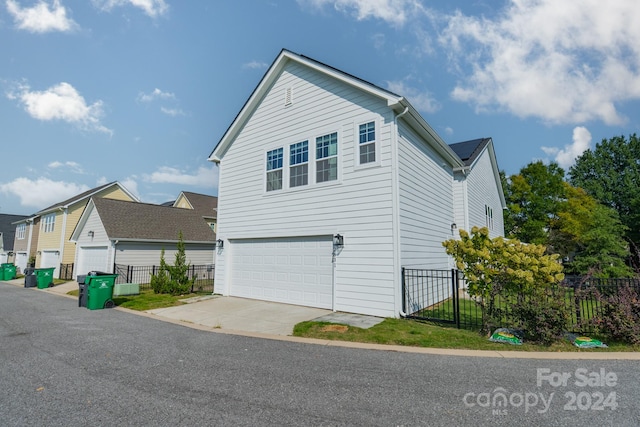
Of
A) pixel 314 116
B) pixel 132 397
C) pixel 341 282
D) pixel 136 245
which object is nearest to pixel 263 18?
pixel 314 116

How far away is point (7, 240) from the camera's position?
38.9 meters

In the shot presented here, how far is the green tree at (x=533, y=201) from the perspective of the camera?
92.0 feet

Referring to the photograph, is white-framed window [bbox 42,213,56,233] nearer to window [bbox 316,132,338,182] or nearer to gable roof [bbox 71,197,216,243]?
gable roof [bbox 71,197,216,243]

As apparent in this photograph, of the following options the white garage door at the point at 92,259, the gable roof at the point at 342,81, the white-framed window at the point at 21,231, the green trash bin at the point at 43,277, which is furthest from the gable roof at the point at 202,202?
the gable roof at the point at 342,81

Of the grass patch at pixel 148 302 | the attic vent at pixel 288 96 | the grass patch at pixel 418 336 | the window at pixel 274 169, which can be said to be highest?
the attic vent at pixel 288 96

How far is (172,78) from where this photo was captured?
1335 centimetres

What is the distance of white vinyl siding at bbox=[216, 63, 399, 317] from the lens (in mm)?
9234

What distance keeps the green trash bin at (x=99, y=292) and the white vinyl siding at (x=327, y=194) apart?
3.85 metres

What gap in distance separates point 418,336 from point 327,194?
5.23 m

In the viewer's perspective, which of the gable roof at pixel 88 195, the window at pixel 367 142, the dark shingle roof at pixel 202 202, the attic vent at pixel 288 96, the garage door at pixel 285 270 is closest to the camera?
the window at pixel 367 142

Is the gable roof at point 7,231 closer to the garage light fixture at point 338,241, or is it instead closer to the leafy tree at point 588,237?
the garage light fixture at point 338,241

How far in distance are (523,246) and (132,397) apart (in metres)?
8.10

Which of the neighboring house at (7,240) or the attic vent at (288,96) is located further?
the neighboring house at (7,240)

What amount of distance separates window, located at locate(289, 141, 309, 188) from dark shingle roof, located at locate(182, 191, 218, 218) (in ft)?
67.6
